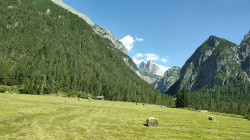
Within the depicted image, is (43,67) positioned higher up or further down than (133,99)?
higher up

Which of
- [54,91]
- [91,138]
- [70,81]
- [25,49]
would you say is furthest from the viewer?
[25,49]

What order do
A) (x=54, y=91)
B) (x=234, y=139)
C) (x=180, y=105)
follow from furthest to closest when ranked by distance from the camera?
(x=54, y=91) → (x=180, y=105) → (x=234, y=139)

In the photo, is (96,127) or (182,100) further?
(182,100)

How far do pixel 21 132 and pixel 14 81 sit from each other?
5614 inches

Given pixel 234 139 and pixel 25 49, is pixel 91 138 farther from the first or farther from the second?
pixel 25 49

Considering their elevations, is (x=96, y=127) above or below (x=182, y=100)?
below

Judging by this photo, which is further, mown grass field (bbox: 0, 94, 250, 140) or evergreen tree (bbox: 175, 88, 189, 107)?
evergreen tree (bbox: 175, 88, 189, 107)

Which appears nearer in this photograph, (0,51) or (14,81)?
(14,81)

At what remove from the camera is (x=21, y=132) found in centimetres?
1564

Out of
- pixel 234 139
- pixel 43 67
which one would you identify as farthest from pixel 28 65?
pixel 234 139

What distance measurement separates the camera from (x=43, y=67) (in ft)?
566

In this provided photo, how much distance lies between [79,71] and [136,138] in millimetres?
191130

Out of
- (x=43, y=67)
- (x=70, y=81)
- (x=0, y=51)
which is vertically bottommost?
(x=70, y=81)

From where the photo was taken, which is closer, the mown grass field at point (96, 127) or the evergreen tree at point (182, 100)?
the mown grass field at point (96, 127)
